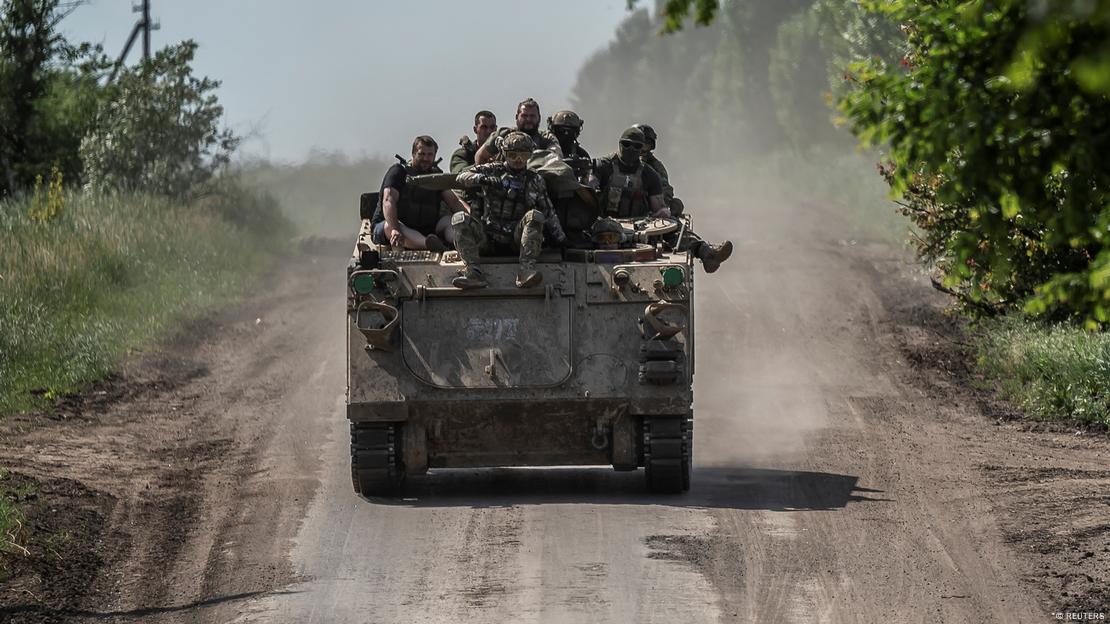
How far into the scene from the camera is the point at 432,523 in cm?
1132

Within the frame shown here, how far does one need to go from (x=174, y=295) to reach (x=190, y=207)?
6.85m

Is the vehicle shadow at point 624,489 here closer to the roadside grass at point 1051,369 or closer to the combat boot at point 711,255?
the combat boot at point 711,255

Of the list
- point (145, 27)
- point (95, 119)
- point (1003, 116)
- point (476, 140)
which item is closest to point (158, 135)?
point (95, 119)

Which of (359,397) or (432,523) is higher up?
(359,397)

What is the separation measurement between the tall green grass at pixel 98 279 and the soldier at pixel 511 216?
578 cm

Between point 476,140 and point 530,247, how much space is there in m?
3.60

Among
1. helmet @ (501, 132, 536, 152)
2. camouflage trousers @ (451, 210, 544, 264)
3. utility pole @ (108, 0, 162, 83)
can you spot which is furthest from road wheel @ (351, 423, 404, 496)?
utility pole @ (108, 0, 162, 83)

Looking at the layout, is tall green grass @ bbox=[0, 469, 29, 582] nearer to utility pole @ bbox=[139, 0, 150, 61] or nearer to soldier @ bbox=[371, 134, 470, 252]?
soldier @ bbox=[371, 134, 470, 252]

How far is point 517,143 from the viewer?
12.1m

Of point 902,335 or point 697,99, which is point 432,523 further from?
point 697,99

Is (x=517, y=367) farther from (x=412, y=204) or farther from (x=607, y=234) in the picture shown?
(x=412, y=204)

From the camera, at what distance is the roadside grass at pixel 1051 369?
15.6 metres

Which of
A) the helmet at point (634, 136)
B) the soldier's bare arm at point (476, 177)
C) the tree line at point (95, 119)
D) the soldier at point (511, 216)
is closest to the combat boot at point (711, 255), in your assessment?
the soldier at point (511, 216)

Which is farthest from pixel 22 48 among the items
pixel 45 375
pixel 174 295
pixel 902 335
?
pixel 902 335
